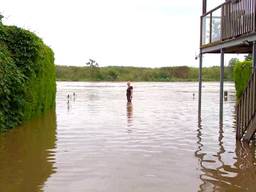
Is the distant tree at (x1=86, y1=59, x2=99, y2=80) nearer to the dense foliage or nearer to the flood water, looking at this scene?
the dense foliage

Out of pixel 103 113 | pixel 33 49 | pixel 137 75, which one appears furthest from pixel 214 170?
pixel 137 75

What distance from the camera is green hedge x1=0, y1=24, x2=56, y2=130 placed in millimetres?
14227

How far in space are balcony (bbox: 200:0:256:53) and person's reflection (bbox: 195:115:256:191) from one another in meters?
3.77

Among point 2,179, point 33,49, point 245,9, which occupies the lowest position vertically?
point 2,179

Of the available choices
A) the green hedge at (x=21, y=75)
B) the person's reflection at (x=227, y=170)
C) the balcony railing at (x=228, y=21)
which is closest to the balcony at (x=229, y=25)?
the balcony railing at (x=228, y=21)

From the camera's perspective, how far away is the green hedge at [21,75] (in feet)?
46.7

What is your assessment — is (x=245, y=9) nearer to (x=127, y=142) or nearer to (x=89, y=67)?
(x=127, y=142)

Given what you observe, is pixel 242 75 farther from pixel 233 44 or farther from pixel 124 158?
pixel 124 158

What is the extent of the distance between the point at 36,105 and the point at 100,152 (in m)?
7.90

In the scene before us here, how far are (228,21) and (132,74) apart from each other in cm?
8701

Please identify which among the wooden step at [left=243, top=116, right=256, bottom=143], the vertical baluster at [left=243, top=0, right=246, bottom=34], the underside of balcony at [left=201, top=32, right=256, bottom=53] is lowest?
the wooden step at [left=243, top=116, right=256, bottom=143]

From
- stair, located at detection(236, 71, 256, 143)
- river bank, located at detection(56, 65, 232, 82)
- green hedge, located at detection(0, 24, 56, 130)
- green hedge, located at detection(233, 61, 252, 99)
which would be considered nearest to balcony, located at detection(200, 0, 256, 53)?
stair, located at detection(236, 71, 256, 143)

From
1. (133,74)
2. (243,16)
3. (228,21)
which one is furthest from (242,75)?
(133,74)

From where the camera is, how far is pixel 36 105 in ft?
60.4
